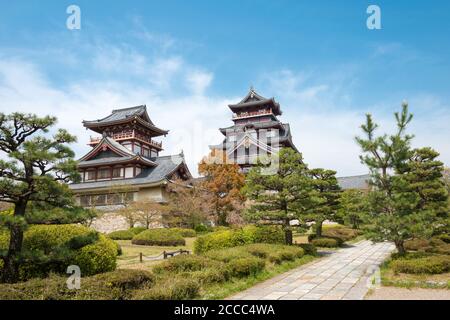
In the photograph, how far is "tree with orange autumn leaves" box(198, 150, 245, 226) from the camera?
97.3 ft

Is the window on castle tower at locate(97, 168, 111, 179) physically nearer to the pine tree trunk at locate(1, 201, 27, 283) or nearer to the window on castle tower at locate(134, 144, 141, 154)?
the window on castle tower at locate(134, 144, 141, 154)

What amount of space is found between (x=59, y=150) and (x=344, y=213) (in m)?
22.5

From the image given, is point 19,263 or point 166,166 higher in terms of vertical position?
point 166,166

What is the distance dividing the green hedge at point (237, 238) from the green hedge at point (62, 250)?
5661mm

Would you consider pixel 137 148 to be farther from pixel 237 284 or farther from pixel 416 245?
pixel 237 284

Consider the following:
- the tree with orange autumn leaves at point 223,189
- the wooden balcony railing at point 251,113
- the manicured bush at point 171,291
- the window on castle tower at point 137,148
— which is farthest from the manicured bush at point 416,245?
the wooden balcony railing at point 251,113

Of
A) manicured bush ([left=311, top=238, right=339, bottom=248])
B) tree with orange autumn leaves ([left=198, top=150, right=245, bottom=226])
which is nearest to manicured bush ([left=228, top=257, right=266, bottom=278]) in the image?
manicured bush ([left=311, top=238, right=339, bottom=248])

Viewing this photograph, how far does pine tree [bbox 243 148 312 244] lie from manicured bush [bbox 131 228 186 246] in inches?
216

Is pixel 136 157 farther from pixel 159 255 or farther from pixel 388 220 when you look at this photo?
pixel 388 220

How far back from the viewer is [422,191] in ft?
66.7

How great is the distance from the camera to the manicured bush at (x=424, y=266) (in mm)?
10984

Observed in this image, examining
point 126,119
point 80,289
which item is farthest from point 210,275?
point 126,119
